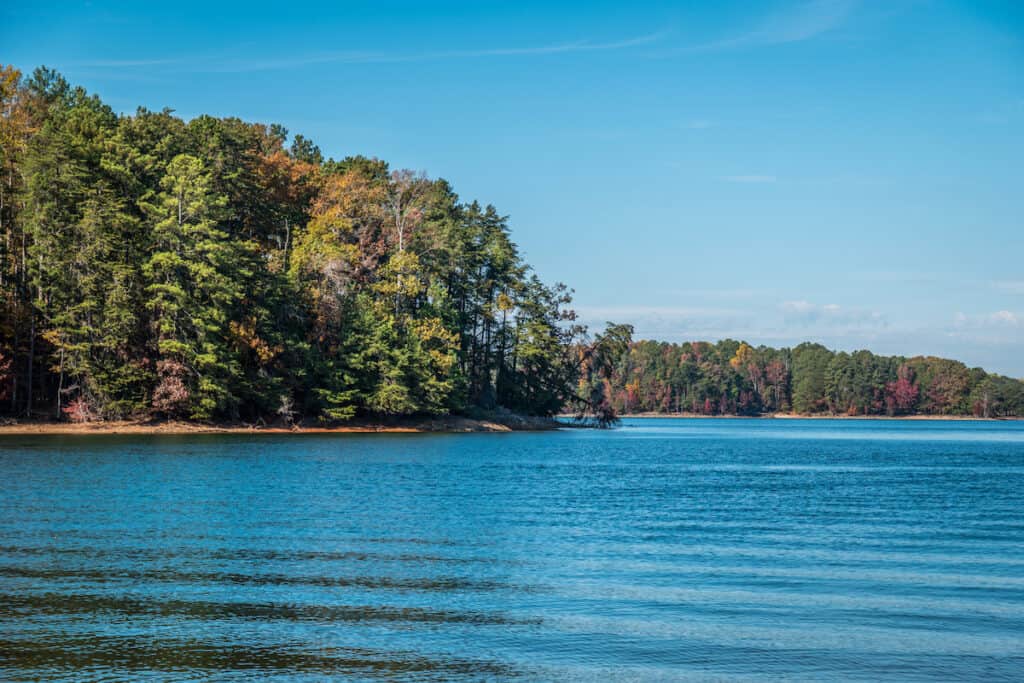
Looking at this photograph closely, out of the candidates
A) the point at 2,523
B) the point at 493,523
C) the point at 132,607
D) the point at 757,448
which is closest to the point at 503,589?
the point at 132,607

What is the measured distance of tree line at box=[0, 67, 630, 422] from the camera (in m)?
68.2

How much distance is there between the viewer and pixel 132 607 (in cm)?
1752

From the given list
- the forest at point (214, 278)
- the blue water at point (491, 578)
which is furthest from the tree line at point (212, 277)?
the blue water at point (491, 578)

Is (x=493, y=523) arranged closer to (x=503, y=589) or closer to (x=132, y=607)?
(x=503, y=589)

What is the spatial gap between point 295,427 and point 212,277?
1505 centimetres

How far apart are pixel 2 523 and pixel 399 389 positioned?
56456 mm

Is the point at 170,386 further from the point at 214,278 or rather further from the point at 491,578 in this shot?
the point at 491,578

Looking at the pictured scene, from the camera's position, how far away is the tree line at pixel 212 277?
68.2m

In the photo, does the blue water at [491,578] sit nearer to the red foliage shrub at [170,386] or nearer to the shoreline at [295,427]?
the red foliage shrub at [170,386]

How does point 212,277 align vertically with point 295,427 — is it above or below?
above

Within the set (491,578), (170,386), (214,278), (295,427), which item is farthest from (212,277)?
(491,578)

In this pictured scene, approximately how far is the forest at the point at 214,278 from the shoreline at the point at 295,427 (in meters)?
0.84

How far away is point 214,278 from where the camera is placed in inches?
2800

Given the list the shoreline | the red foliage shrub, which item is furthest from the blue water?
the shoreline
